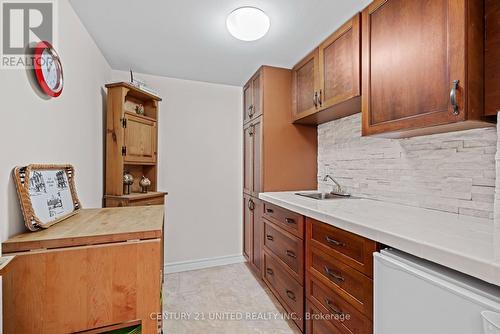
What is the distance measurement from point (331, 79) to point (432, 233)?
4.28ft

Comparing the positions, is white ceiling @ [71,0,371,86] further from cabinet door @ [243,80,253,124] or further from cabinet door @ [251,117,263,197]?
cabinet door @ [251,117,263,197]

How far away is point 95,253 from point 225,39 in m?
1.82

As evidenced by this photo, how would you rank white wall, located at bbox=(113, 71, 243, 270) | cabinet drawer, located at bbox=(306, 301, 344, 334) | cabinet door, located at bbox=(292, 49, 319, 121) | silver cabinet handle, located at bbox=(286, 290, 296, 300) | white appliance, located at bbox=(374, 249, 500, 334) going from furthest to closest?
white wall, located at bbox=(113, 71, 243, 270) → cabinet door, located at bbox=(292, 49, 319, 121) → silver cabinet handle, located at bbox=(286, 290, 296, 300) → cabinet drawer, located at bbox=(306, 301, 344, 334) → white appliance, located at bbox=(374, 249, 500, 334)

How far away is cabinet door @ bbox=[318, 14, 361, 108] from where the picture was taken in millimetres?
1575

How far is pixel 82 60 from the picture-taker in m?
1.76

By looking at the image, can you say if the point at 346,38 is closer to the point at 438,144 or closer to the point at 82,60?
the point at 438,144

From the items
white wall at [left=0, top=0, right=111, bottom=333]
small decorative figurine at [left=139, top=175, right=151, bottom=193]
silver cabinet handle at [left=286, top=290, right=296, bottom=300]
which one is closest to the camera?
white wall at [left=0, top=0, right=111, bottom=333]

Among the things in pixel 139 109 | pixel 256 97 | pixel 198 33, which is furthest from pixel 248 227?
pixel 198 33

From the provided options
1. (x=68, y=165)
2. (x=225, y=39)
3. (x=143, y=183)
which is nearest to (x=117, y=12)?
(x=225, y=39)

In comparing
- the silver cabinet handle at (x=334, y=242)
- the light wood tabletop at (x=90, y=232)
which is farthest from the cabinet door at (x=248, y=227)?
the light wood tabletop at (x=90, y=232)

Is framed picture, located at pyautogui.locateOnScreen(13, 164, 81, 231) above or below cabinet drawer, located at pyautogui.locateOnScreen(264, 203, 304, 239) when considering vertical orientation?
above

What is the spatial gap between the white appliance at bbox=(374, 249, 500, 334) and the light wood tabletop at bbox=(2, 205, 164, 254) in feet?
3.26

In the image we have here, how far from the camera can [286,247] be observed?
184 centimetres

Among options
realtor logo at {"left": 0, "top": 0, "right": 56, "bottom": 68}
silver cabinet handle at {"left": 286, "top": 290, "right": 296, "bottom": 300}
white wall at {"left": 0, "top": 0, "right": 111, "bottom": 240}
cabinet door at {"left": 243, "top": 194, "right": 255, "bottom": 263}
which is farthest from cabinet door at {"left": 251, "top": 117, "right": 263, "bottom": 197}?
realtor logo at {"left": 0, "top": 0, "right": 56, "bottom": 68}
